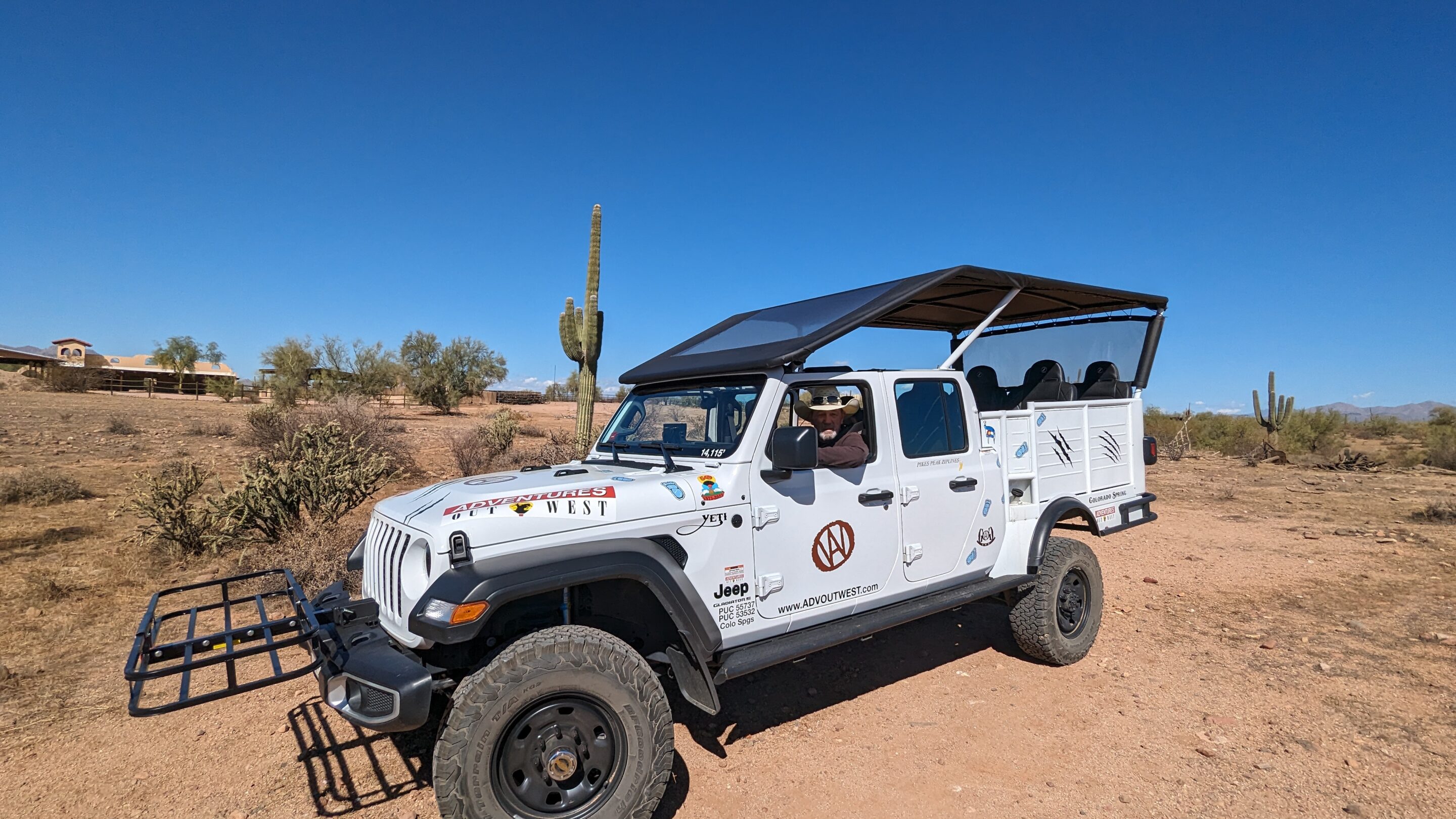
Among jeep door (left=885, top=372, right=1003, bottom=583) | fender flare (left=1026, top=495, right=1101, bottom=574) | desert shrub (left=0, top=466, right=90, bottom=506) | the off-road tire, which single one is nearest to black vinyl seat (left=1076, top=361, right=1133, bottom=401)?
fender flare (left=1026, top=495, right=1101, bottom=574)

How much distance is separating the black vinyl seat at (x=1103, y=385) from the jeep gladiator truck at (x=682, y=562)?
543mm

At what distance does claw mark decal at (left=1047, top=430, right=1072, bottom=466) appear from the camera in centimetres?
483

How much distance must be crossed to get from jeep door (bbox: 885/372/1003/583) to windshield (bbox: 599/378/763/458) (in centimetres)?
99

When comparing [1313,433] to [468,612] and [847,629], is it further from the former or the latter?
[468,612]

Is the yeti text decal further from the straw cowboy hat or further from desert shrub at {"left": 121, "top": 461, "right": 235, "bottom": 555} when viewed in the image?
desert shrub at {"left": 121, "top": 461, "right": 235, "bottom": 555}

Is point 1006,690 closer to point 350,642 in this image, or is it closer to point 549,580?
point 549,580

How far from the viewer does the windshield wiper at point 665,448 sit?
11.6ft

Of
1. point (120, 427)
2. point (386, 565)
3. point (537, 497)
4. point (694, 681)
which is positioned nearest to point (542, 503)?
point (537, 497)

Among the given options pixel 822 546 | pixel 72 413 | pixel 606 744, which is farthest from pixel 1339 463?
pixel 72 413

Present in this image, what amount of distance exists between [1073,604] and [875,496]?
2.20 metres

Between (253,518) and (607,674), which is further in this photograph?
(253,518)

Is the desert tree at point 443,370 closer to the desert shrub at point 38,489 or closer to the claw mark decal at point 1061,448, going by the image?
the desert shrub at point 38,489

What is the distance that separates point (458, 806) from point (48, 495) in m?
10.2

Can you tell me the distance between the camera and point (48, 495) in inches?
353
